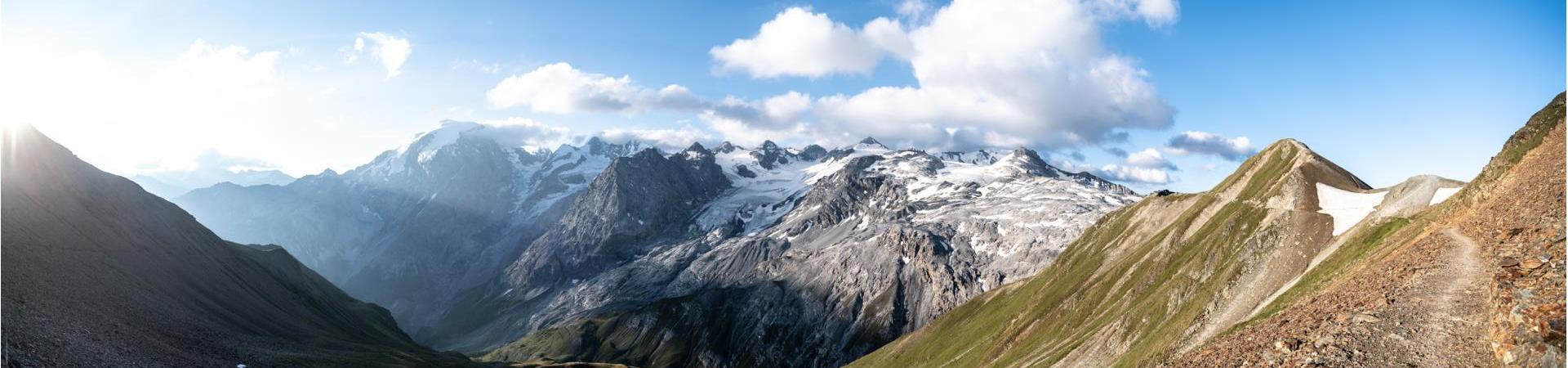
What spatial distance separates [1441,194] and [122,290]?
173 meters

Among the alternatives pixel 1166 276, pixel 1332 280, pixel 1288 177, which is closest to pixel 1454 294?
pixel 1332 280

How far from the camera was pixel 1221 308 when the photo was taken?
223ft

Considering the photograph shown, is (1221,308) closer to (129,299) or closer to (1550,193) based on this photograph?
(1550,193)

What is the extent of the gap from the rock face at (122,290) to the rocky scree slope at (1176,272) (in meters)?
114

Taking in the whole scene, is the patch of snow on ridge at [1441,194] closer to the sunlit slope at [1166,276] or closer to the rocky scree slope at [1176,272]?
the rocky scree slope at [1176,272]

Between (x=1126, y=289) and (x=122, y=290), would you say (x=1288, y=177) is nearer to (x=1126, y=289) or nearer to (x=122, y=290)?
(x=1126, y=289)

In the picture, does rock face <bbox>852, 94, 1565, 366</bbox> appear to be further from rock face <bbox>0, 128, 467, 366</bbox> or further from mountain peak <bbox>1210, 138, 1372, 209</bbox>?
rock face <bbox>0, 128, 467, 366</bbox>

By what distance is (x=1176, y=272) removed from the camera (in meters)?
98.1

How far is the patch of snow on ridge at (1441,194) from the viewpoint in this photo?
6822 centimetres

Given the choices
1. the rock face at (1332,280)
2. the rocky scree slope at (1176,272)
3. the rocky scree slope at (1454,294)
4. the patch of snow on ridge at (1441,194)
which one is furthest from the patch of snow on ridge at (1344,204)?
the rocky scree slope at (1454,294)

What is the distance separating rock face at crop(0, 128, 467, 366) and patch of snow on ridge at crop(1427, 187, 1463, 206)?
139 metres

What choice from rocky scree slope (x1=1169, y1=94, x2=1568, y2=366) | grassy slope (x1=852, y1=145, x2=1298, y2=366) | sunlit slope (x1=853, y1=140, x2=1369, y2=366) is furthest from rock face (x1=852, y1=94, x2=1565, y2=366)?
grassy slope (x1=852, y1=145, x2=1298, y2=366)

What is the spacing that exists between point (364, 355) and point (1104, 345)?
430ft

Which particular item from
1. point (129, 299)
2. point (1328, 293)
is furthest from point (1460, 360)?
point (129, 299)
